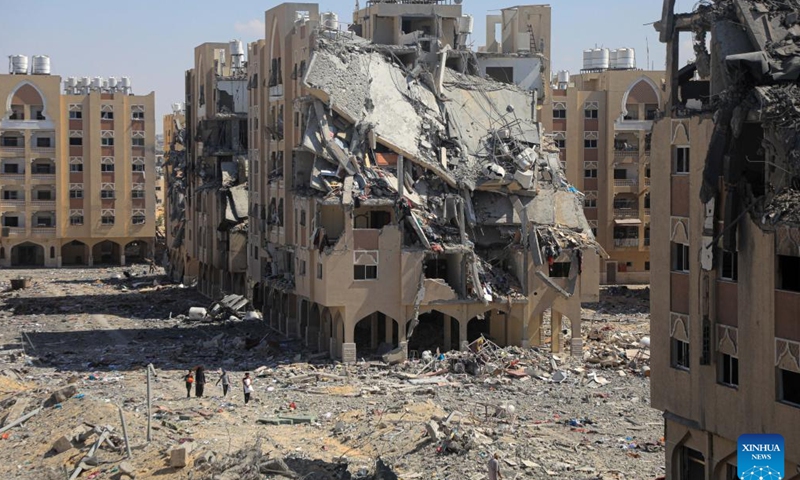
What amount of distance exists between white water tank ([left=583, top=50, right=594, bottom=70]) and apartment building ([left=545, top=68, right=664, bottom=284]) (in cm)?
422

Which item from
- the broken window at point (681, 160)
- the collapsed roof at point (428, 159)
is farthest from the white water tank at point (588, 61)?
the broken window at point (681, 160)

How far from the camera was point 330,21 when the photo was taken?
4894 centimetres

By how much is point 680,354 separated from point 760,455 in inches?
159

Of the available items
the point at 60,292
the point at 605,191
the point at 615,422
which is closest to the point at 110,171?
the point at 60,292

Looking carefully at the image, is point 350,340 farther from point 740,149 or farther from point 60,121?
point 60,121

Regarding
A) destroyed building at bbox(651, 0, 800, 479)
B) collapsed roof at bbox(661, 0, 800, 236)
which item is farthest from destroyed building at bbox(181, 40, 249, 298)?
collapsed roof at bbox(661, 0, 800, 236)

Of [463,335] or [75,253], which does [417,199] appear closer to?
[463,335]

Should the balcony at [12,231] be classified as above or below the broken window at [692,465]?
above

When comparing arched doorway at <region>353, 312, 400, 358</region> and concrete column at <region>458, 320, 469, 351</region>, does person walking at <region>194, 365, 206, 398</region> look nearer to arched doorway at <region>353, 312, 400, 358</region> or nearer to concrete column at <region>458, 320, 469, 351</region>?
arched doorway at <region>353, 312, 400, 358</region>

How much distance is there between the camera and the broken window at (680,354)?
83.0 feet

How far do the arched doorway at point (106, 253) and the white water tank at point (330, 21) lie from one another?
42420mm

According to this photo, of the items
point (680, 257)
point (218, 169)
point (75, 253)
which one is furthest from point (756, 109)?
point (75, 253)

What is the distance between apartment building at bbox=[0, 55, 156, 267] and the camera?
8356 cm

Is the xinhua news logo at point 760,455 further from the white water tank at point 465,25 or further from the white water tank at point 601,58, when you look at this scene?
the white water tank at point 601,58
